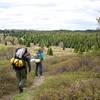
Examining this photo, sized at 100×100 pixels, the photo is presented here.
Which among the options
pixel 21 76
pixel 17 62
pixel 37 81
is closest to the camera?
pixel 17 62

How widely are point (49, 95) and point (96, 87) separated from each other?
4.33ft

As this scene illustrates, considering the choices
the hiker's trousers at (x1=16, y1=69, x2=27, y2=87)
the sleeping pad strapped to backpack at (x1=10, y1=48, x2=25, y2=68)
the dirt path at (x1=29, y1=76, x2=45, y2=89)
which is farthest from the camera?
the dirt path at (x1=29, y1=76, x2=45, y2=89)

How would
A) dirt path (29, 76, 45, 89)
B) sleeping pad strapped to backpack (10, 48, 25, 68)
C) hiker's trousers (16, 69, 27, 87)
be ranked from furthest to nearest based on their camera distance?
dirt path (29, 76, 45, 89) < hiker's trousers (16, 69, 27, 87) < sleeping pad strapped to backpack (10, 48, 25, 68)

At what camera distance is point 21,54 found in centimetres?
1313

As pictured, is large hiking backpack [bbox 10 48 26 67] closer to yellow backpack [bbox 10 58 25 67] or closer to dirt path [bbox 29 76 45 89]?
yellow backpack [bbox 10 58 25 67]

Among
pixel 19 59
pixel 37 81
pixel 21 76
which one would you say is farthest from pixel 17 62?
pixel 37 81

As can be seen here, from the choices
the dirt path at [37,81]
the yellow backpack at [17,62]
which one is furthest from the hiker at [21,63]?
the dirt path at [37,81]

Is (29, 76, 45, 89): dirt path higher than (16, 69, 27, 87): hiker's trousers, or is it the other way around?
(16, 69, 27, 87): hiker's trousers

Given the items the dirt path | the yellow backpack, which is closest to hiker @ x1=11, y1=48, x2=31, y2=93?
the yellow backpack

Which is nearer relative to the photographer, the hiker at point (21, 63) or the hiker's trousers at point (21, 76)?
the hiker at point (21, 63)

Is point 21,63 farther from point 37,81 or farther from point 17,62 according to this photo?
point 37,81

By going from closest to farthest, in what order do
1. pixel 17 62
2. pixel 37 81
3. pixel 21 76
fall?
pixel 17 62
pixel 21 76
pixel 37 81

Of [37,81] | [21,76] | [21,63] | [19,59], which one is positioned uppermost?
[19,59]

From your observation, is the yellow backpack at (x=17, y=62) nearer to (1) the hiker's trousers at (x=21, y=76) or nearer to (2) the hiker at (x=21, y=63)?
(2) the hiker at (x=21, y=63)
